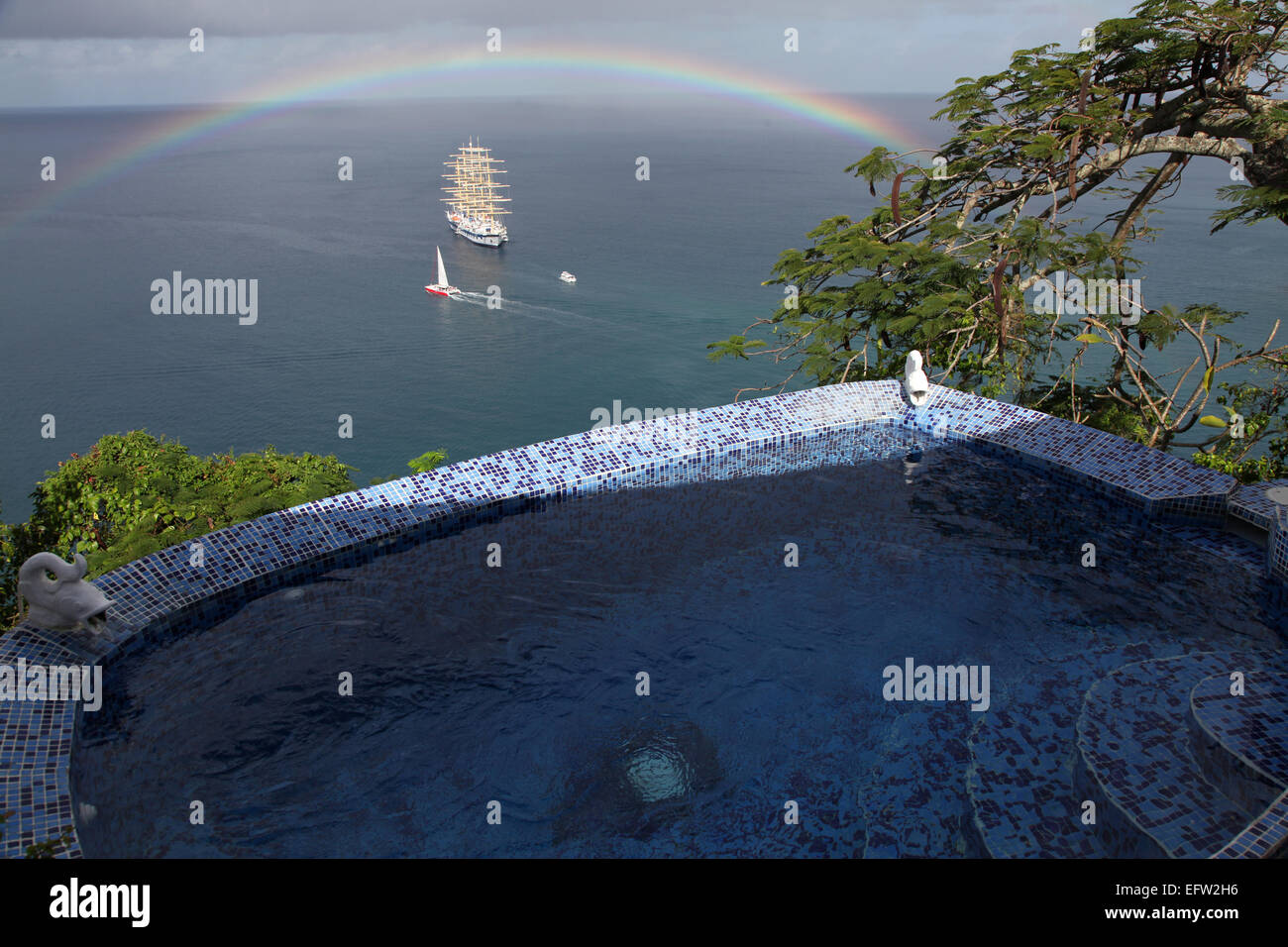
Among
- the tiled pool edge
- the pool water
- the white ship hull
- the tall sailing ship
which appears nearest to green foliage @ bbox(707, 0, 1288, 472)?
the tiled pool edge

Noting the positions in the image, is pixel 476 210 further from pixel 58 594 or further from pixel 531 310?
pixel 58 594

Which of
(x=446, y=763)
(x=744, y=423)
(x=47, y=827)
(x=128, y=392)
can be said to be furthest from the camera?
(x=128, y=392)

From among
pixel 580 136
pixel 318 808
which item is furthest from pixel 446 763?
pixel 580 136

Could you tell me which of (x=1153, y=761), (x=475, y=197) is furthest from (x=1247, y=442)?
(x=475, y=197)
